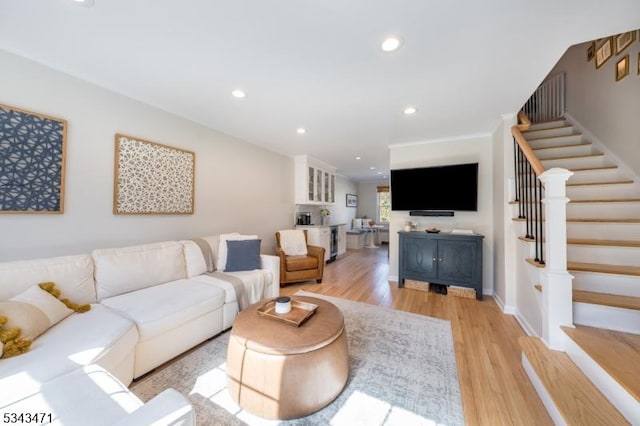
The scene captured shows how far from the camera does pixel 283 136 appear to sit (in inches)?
140

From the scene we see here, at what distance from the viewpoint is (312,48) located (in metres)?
1.64

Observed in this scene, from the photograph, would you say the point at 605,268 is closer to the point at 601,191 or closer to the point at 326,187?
the point at 601,191

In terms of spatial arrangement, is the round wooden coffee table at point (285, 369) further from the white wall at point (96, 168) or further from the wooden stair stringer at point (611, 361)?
the white wall at point (96, 168)

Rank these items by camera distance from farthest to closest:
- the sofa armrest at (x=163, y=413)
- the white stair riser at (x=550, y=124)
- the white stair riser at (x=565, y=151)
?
the white stair riser at (x=550, y=124)
the white stair riser at (x=565, y=151)
the sofa armrest at (x=163, y=413)

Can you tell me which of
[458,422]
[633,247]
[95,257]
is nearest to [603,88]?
[633,247]

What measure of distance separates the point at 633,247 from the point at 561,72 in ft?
11.6

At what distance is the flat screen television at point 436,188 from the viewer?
340cm

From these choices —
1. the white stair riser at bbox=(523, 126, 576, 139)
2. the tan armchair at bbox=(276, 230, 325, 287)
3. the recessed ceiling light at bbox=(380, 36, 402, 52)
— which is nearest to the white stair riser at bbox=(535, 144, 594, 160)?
the white stair riser at bbox=(523, 126, 576, 139)

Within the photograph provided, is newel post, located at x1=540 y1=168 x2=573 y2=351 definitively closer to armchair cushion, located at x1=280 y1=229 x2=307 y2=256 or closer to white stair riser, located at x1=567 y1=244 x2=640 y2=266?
white stair riser, located at x1=567 y1=244 x2=640 y2=266

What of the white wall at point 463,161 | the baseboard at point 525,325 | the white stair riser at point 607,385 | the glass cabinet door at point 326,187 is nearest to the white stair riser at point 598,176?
the white wall at point 463,161

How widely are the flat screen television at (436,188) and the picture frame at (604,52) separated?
5.57 ft

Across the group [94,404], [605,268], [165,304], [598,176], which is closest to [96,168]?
[165,304]

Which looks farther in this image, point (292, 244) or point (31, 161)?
point (292, 244)

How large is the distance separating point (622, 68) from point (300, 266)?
176 inches
